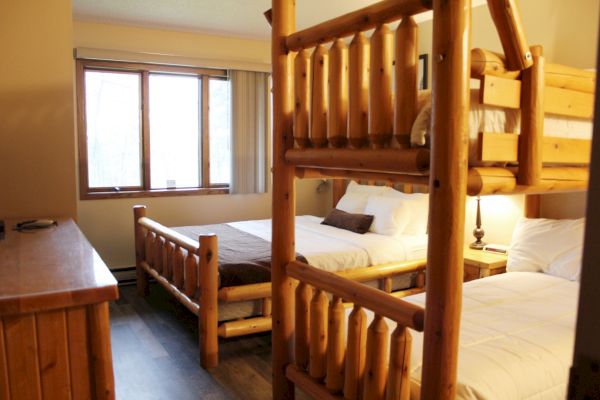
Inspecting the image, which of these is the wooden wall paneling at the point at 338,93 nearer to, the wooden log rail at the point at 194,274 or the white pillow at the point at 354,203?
the wooden log rail at the point at 194,274

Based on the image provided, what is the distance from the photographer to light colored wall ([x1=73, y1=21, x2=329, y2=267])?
4.51 meters

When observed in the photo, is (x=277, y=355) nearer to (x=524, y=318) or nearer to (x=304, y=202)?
(x=524, y=318)

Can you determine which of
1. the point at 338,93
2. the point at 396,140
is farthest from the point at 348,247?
the point at 396,140

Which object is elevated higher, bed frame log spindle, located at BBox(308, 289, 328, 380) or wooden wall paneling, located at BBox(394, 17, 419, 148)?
wooden wall paneling, located at BBox(394, 17, 419, 148)

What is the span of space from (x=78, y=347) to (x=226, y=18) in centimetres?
352

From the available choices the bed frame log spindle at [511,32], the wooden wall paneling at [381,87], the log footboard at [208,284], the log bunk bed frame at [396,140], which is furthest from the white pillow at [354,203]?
the bed frame log spindle at [511,32]

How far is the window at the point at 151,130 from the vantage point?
4.56 meters

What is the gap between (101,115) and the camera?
4.60m

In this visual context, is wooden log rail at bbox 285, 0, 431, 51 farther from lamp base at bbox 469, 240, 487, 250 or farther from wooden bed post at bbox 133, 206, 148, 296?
wooden bed post at bbox 133, 206, 148, 296

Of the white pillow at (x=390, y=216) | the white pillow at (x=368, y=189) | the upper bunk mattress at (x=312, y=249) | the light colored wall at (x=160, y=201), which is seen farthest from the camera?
the white pillow at (x=368, y=189)

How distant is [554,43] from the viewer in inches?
134

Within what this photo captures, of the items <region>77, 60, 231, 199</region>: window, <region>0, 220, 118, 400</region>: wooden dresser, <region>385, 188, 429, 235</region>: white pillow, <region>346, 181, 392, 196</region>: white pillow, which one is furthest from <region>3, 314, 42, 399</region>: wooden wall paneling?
<region>346, 181, 392, 196</region>: white pillow

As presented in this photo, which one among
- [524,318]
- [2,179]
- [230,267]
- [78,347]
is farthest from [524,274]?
[2,179]

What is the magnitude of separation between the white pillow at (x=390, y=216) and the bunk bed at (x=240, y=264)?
0.25 feet
